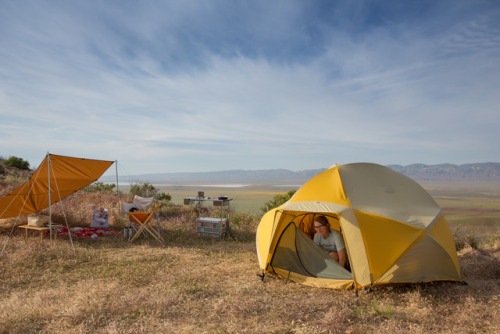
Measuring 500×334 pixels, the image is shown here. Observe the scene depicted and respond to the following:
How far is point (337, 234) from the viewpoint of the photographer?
508cm

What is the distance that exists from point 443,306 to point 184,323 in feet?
8.99

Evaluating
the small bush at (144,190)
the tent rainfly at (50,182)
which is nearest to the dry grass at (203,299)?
the tent rainfly at (50,182)

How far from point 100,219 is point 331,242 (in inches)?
242

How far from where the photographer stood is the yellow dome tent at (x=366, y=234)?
166 inches

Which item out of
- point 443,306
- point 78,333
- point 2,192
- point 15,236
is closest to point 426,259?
point 443,306

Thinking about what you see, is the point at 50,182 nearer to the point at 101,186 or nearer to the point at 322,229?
the point at 322,229

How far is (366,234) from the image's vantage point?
4273mm

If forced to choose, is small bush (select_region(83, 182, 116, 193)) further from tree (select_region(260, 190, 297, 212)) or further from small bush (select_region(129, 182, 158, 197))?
tree (select_region(260, 190, 297, 212))

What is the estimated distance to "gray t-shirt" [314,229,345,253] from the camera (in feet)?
16.4

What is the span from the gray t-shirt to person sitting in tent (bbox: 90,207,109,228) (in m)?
5.86

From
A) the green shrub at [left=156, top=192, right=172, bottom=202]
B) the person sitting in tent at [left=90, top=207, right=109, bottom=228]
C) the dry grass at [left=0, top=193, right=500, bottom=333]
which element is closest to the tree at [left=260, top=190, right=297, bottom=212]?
the dry grass at [left=0, top=193, right=500, bottom=333]

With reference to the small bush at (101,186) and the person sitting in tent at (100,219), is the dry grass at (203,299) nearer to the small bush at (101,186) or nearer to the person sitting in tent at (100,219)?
the person sitting in tent at (100,219)

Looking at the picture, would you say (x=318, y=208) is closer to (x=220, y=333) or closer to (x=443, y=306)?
(x=443, y=306)

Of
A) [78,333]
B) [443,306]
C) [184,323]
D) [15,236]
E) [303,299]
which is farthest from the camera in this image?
[15,236]
